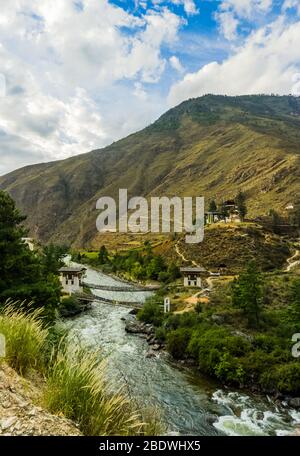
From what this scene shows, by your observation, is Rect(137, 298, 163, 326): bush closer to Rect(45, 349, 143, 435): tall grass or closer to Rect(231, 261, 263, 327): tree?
Rect(231, 261, 263, 327): tree

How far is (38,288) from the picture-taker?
17328mm

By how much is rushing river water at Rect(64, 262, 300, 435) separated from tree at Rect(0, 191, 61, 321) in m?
1.87

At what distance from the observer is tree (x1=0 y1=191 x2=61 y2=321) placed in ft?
54.4

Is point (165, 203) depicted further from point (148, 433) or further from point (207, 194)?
point (148, 433)

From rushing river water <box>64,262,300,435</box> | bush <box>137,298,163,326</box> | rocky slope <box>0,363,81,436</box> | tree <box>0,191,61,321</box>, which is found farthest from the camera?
bush <box>137,298,163,326</box>

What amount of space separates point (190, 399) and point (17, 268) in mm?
12582

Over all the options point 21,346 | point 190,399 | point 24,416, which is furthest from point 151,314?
point 24,416

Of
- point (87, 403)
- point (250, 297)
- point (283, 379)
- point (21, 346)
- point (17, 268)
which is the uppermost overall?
point (17, 268)

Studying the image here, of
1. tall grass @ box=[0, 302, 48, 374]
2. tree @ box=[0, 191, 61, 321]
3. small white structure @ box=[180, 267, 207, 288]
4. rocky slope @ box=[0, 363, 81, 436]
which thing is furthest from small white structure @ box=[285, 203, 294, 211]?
rocky slope @ box=[0, 363, 81, 436]

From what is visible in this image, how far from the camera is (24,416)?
4090 mm

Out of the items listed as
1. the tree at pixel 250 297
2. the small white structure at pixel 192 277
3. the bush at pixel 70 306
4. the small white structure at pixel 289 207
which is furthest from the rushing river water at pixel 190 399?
the small white structure at pixel 289 207

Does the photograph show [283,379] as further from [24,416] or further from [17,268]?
[24,416]

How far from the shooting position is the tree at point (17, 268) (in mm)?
16594

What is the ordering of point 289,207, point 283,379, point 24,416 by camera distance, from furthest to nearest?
point 289,207 < point 283,379 < point 24,416
